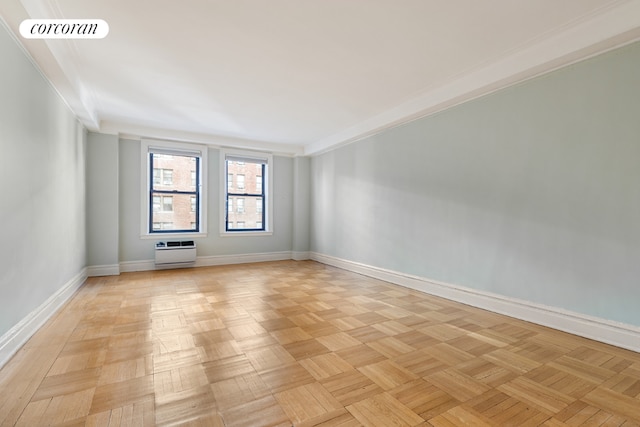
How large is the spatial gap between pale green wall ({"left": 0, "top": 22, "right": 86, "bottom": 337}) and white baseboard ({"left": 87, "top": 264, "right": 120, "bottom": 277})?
110 cm

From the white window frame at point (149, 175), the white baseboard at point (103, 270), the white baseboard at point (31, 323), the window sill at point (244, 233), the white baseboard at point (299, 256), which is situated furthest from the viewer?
the white baseboard at point (299, 256)

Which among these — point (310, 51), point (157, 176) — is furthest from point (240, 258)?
point (310, 51)

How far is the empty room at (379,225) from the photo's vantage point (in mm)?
1721

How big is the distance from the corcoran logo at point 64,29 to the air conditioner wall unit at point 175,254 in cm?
359

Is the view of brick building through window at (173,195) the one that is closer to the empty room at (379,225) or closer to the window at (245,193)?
the window at (245,193)

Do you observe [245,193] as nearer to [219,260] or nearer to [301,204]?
[301,204]

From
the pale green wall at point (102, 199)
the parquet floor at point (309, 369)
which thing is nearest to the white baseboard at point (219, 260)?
the pale green wall at point (102, 199)

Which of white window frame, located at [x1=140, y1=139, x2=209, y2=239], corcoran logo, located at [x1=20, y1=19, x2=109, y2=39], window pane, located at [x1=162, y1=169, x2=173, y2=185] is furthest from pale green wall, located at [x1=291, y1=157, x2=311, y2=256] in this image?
corcoran logo, located at [x1=20, y1=19, x2=109, y2=39]

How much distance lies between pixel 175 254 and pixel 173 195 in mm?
1113

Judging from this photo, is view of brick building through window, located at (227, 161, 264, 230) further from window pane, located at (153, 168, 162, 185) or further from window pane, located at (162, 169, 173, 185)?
window pane, located at (153, 168, 162, 185)

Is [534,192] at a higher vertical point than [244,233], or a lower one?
higher

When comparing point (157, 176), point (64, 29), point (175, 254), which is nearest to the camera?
point (64, 29)

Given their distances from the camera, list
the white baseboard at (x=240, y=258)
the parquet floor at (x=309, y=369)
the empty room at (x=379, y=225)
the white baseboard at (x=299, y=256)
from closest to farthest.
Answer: the parquet floor at (x=309, y=369), the empty room at (x=379, y=225), the white baseboard at (x=240, y=258), the white baseboard at (x=299, y=256)

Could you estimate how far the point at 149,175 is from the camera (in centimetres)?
546
